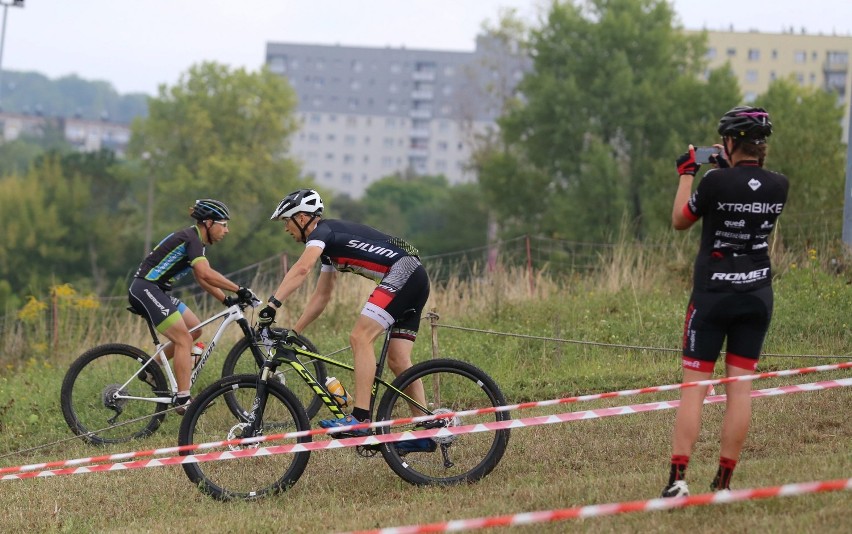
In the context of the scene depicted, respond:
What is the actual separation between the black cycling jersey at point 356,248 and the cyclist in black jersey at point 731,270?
2.17m

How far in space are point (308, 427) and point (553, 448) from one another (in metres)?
2.05

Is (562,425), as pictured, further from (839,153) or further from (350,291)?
(839,153)

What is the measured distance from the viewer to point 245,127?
231ft

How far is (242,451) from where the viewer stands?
7.79m

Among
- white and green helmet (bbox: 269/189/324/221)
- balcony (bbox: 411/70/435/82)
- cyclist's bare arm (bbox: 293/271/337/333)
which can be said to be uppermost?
balcony (bbox: 411/70/435/82)

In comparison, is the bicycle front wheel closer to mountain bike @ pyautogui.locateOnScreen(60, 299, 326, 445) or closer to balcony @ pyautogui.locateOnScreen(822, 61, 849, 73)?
mountain bike @ pyautogui.locateOnScreen(60, 299, 326, 445)

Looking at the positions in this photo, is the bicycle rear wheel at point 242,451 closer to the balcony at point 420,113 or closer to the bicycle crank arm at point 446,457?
the bicycle crank arm at point 446,457

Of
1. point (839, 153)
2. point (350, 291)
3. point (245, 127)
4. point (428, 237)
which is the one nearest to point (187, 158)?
point (245, 127)

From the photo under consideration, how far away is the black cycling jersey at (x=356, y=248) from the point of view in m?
8.03

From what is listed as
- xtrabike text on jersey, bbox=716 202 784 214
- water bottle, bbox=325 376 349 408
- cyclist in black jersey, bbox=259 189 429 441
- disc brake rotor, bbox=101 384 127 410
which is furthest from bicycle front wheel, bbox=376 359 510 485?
disc brake rotor, bbox=101 384 127 410

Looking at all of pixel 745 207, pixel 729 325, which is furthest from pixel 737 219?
pixel 729 325

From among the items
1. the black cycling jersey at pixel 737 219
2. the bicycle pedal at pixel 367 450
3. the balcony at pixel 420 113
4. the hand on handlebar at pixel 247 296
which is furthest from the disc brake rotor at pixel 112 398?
the balcony at pixel 420 113

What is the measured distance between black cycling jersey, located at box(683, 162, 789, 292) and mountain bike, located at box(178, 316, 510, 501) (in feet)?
5.85

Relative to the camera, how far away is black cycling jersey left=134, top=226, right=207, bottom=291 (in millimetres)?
10758
